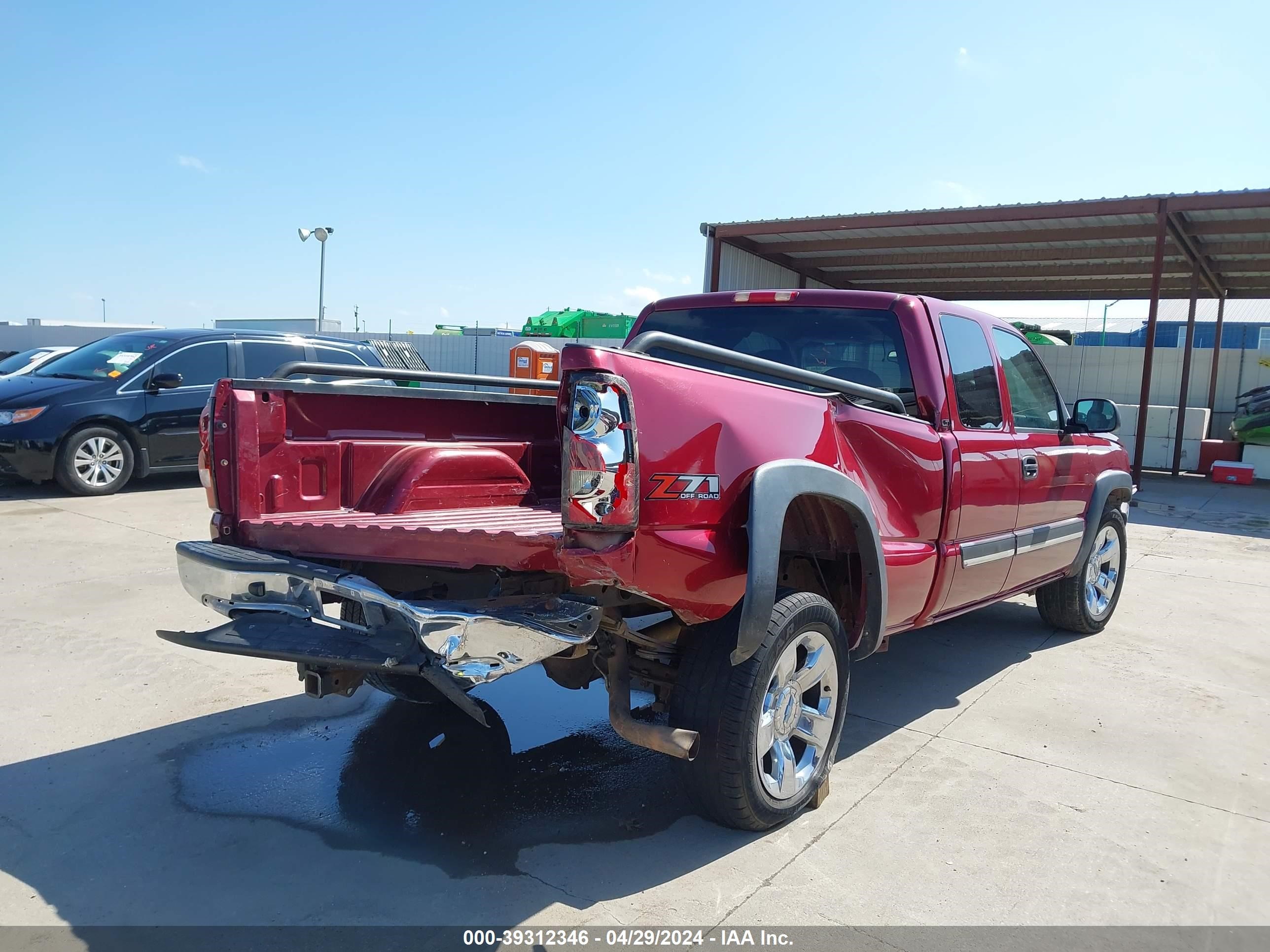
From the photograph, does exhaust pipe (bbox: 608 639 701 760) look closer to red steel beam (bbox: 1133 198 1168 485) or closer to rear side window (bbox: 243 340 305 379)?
rear side window (bbox: 243 340 305 379)

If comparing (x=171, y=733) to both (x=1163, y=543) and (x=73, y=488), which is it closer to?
(x=73, y=488)

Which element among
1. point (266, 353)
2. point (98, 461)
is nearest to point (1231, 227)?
point (266, 353)

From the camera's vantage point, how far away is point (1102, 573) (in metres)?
6.25

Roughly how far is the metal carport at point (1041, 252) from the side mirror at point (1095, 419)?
9900 millimetres

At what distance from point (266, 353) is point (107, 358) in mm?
1666

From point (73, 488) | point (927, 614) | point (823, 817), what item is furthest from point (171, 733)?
point (73, 488)

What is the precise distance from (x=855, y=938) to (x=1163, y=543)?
29.2ft

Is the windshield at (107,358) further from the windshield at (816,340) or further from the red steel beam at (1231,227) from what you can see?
the red steel beam at (1231,227)

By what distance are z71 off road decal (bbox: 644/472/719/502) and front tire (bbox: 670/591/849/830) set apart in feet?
1.70

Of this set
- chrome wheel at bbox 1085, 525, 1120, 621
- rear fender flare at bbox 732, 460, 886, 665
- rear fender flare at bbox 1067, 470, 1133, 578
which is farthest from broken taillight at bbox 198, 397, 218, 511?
chrome wheel at bbox 1085, 525, 1120, 621

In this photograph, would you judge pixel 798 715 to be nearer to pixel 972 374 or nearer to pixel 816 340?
pixel 816 340

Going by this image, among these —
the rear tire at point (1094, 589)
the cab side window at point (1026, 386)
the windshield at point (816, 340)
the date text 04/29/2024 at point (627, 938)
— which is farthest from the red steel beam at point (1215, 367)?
the date text 04/29/2024 at point (627, 938)

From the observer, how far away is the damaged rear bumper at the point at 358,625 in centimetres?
254

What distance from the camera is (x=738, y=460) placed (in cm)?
290
